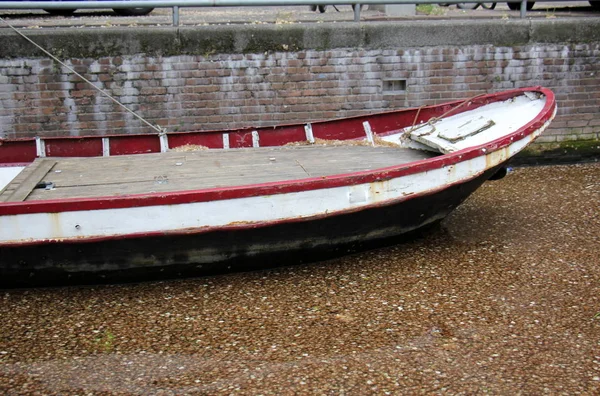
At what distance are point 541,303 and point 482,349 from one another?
865mm

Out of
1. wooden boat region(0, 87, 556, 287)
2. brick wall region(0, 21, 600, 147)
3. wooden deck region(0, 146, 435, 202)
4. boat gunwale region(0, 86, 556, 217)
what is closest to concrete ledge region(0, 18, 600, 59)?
brick wall region(0, 21, 600, 147)

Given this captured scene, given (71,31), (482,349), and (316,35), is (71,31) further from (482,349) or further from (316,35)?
(482,349)

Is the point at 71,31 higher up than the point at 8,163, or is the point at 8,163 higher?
the point at 71,31

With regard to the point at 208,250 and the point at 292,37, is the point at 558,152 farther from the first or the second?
the point at 208,250

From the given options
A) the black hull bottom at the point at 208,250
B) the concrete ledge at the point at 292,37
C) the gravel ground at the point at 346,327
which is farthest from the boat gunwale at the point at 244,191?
the concrete ledge at the point at 292,37

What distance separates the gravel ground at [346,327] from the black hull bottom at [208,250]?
0.37ft

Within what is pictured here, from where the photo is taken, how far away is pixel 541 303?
4988 mm

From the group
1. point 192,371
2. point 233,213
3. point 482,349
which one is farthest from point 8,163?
point 482,349

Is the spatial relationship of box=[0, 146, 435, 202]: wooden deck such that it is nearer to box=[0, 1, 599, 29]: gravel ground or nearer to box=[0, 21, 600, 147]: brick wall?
box=[0, 21, 600, 147]: brick wall

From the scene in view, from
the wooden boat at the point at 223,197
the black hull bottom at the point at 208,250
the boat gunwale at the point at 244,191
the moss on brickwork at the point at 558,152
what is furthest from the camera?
the moss on brickwork at the point at 558,152

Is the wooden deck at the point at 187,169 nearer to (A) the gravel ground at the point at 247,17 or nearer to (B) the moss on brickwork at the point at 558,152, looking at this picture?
(B) the moss on brickwork at the point at 558,152

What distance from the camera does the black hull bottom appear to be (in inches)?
203

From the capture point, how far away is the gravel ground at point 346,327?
161 inches

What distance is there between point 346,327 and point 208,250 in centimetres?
127
